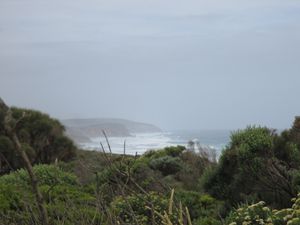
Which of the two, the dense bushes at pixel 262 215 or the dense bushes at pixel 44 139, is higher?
the dense bushes at pixel 44 139

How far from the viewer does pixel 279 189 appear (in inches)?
474

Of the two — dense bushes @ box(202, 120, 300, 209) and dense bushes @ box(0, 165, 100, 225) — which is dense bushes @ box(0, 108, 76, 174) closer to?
dense bushes @ box(0, 165, 100, 225)

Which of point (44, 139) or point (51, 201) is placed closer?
point (51, 201)

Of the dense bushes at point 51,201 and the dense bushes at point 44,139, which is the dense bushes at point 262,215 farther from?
the dense bushes at point 44,139

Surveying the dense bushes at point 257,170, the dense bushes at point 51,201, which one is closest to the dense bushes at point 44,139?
the dense bushes at point 51,201

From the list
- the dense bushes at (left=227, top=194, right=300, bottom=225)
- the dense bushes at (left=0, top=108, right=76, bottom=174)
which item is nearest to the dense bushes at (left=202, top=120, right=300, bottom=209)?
the dense bushes at (left=227, top=194, right=300, bottom=225)

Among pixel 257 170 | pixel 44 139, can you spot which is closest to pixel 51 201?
pixel 257 170

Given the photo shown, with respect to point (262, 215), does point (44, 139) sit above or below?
above

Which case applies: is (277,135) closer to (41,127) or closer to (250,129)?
(250,129)

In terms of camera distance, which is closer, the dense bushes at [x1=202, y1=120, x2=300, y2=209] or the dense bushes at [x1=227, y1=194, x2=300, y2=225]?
the dense bushes at [x1=227, y1=194, x2=300, y2=225]

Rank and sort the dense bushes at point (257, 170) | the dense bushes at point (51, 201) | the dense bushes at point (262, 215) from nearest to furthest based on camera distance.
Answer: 1. the dense bushes at point (51, 201)
2. the dense bushes at point (262, 215)
3. the dense bushes at point (257, 170)

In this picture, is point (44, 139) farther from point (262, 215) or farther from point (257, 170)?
point (262, 215)

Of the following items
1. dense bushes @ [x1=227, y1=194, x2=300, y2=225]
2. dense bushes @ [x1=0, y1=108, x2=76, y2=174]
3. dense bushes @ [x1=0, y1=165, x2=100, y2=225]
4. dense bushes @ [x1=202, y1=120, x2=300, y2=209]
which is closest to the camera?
dense bushes @ [x1=0, y1=165, x2=100, y2=225]

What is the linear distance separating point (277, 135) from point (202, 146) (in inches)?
516
